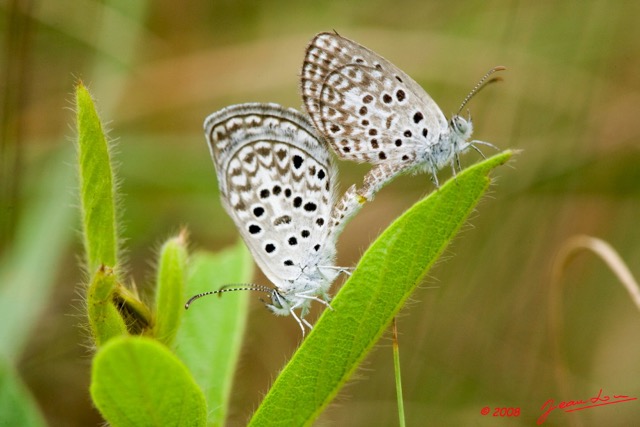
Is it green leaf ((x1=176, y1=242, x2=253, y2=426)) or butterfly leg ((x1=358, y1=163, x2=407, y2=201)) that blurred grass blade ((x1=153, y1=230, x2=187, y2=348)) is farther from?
butterfly leg ((x1=358, y1=163, x2=407, y2=201))

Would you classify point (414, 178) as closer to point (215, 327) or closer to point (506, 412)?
point (506, 412)

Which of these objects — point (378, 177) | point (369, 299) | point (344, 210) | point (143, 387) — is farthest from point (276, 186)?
point (143, 387)

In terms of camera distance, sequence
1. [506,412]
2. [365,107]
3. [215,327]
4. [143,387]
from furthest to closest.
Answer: [506,412], [365,107], [215,327], [143,387]

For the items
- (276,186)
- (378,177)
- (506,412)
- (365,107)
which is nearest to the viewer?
(276,186)

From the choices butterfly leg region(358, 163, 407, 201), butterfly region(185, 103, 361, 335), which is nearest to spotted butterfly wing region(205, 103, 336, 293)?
butterfly region(185, 103, 361, 335)

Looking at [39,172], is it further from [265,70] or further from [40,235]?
[265,70]

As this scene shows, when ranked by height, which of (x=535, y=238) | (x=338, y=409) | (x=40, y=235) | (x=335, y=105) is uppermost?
(x=335, y=105)

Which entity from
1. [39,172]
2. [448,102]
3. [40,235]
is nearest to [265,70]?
[448,102]

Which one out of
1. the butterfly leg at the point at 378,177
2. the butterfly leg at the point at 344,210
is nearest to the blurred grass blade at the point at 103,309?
the butterfly leg at the point at 344,210
